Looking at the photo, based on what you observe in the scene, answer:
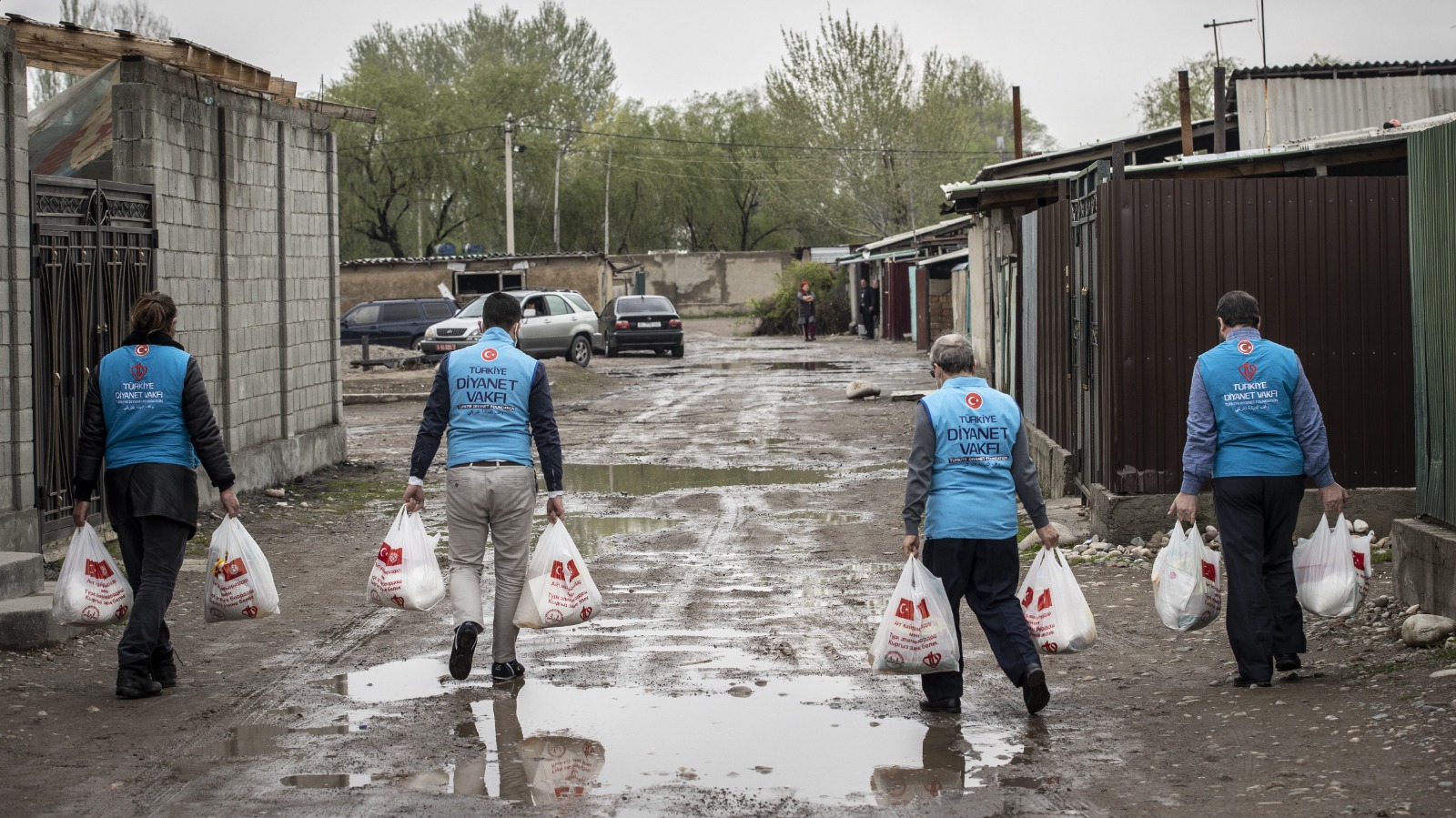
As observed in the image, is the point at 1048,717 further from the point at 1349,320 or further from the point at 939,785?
the point at 1349,320

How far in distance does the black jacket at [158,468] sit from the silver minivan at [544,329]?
23129 millimetres

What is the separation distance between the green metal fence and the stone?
518 millimetres

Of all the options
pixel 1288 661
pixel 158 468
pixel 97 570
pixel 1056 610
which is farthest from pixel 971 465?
pixel 97 570

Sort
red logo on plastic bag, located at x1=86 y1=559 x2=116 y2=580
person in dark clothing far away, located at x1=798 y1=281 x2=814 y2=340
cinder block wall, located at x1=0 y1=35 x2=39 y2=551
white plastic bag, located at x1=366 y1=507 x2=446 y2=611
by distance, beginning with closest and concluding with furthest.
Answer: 1. red logo on plastic bag, located at x1=86 y1=559 x2=116 y2=580
2. white plastic bag, located at x1=366 y1=507 x2=446 y2=611
3. cinder block wall, located at x1=0 y1=35 x2=39 y2=551
4. person in dark clothing far away, located at x1=798 y1=281 x2=814 y2=340

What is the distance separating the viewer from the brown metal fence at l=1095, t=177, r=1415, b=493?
952 centimetres

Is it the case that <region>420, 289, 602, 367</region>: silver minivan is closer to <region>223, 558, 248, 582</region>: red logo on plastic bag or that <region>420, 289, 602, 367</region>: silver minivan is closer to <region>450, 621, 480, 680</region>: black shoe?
<region>223, 558, 248, 582</region>: red logo on plastic bag

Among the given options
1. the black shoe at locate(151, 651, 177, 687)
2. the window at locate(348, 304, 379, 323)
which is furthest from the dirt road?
the window at locate(348, 304, 379, 323)

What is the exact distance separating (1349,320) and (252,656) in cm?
709

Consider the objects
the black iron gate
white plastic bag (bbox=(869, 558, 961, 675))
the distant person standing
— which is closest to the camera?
white plastic bag (bbox=(869, 558, 961, 675))

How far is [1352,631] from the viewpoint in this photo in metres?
7.25

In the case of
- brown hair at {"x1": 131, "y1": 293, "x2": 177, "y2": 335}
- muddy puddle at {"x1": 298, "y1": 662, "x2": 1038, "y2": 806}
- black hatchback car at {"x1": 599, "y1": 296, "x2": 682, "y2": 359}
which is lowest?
muddy puddle at {"x1": 298, "y1": 662, "x2": 1038, "y2": 806}

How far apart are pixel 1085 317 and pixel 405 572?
5746 mm

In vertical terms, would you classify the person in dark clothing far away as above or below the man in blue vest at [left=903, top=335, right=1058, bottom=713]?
above

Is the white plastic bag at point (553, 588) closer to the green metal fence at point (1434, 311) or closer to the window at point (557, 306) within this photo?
the green metal fence at point (1434, 311)
